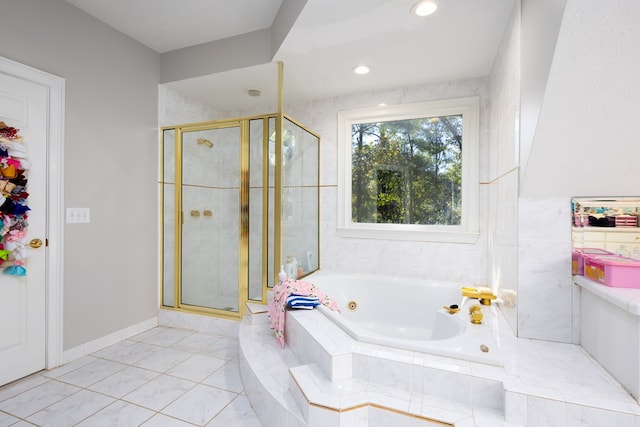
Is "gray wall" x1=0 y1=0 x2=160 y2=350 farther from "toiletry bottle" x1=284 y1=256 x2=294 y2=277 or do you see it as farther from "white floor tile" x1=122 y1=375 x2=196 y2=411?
"toiletry bottle" x1=284 y1=256 x2=294 y2=277

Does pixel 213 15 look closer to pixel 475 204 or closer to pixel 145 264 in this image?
pixel 145 264

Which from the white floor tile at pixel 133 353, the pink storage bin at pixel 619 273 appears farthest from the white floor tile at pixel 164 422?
the pink storage bin at pixel 619 273

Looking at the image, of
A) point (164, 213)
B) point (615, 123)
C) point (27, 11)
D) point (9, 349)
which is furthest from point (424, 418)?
point (27, 11)

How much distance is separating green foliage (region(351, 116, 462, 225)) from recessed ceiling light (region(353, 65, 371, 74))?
588 mm

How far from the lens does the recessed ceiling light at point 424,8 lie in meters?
1.73

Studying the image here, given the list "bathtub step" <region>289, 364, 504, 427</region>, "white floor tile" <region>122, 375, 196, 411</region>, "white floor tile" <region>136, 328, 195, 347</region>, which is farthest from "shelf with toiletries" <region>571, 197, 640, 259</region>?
"white floor tile" <region>136, 328, 195, 347</region>

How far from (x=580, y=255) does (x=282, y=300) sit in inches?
66.8

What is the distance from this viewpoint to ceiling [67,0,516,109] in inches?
73.2

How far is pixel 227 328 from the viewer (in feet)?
8.82

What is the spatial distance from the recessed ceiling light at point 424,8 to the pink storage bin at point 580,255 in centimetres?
154

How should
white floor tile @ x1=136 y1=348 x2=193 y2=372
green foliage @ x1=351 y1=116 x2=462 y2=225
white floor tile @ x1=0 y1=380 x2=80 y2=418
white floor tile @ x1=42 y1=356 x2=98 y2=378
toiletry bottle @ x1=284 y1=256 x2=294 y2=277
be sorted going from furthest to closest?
1. green foliage @ x1=351 y1=116 x2=462 y2=225
2. toiletry bottle @ x1=284 y1=256 x2=294 y2=277
3. white floor tile @ x1=136 y1=348 x2=193 y2=372
4. white floor tile @ x1=42 y1=356 x2=98 y2=378
5. white floor tile @ x1=0 y1=380 x2=80 y2=418

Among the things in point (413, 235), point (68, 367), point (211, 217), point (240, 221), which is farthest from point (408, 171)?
point (68, 367)

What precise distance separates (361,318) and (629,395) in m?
1.78

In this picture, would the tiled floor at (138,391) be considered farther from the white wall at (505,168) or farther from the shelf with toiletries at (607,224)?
the shelf with toiletries at (607,224)
